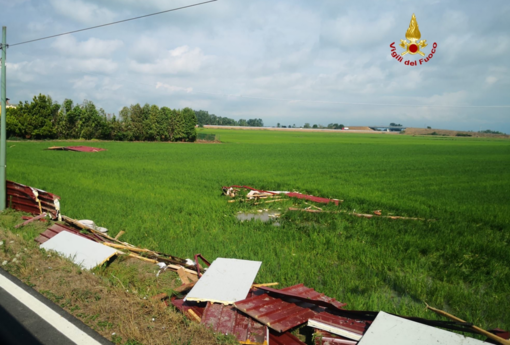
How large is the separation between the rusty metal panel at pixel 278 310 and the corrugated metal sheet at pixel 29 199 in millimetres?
6483

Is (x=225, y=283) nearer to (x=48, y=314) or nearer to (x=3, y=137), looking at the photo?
(x=48, y=314)

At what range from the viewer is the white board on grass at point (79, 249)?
5.95 metres

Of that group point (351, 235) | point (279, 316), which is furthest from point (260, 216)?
point (279, 316)

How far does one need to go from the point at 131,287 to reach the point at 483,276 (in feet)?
20.2

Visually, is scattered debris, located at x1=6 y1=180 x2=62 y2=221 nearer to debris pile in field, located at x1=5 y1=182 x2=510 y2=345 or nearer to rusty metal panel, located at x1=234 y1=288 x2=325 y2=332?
debris pile in field, located at x1=5 y1=182 x2=510 y2=345

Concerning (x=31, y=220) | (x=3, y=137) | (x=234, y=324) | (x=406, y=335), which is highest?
(x=3, y=137)

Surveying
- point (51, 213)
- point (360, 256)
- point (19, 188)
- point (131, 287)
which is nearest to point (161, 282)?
point (131, 287)

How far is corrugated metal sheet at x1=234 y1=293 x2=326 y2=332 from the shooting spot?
385cm

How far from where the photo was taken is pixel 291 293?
4637mm

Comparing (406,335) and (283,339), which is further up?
(406,335)

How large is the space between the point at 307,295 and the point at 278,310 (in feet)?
2.49

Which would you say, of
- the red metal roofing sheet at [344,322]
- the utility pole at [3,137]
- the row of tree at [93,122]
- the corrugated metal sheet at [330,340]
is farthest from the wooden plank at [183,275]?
the row of tree at [93,122]

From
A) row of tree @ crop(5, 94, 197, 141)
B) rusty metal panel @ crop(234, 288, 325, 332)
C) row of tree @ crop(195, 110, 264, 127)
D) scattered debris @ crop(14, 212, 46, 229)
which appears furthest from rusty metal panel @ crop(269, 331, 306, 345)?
row of tree @ crop(195, 110, 264, 127)

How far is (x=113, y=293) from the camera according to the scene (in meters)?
4.75
